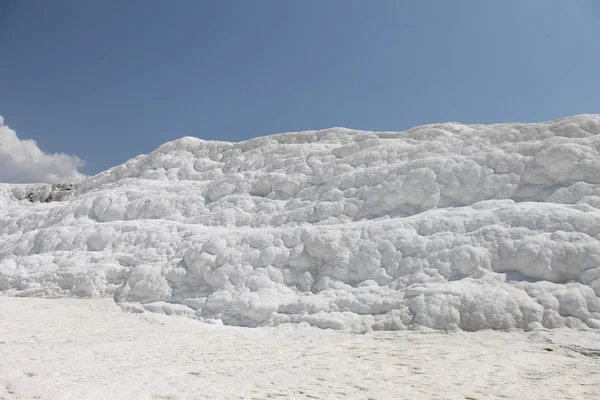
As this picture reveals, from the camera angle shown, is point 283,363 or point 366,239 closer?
point 283,363

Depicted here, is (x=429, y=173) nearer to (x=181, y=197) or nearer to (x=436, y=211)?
(x=436, y=211)

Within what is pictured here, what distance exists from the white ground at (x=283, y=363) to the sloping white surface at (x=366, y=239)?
35.0 inches

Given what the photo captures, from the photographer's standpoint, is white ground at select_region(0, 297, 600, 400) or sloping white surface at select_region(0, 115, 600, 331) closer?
white ground at select_region(0, 297, 600, 400)

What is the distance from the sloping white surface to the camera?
28.1ft

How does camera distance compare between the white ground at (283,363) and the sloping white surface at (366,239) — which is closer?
the white ground at (283,363)

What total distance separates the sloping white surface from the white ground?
0.89m

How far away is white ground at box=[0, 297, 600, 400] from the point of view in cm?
489

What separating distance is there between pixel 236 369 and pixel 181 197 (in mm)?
11626

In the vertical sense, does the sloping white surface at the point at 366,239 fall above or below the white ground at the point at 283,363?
above

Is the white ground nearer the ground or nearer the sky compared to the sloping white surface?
nearer the ground

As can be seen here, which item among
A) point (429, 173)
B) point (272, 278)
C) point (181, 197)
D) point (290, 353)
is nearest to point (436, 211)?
point (429, 173)

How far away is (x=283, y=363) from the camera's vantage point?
625 centimetres

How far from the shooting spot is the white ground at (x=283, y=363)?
4895 millimetres

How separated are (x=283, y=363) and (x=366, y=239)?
518cm
